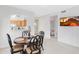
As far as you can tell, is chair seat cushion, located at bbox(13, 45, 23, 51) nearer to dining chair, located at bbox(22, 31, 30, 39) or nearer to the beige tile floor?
the beige tile floor

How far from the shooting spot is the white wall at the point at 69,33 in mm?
2176

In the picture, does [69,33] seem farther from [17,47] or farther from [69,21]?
[17,47]

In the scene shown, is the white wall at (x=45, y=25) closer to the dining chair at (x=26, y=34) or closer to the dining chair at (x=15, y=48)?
the dining chair at (x=26, y=34)

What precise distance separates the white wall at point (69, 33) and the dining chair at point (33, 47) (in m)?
0.54

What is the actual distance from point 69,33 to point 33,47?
0.88 metres

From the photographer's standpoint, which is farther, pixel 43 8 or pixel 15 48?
pixel 15 48

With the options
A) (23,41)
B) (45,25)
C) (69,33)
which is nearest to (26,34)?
(23,41)

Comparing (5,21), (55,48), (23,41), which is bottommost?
(55,48)

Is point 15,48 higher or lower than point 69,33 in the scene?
lower

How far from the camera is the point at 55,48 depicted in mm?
2256

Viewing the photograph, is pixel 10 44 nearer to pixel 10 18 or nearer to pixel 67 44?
pixel 10 18

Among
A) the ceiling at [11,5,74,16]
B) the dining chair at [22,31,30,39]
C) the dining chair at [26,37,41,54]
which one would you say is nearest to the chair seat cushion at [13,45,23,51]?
the dining chair at [26,37,41,54]
